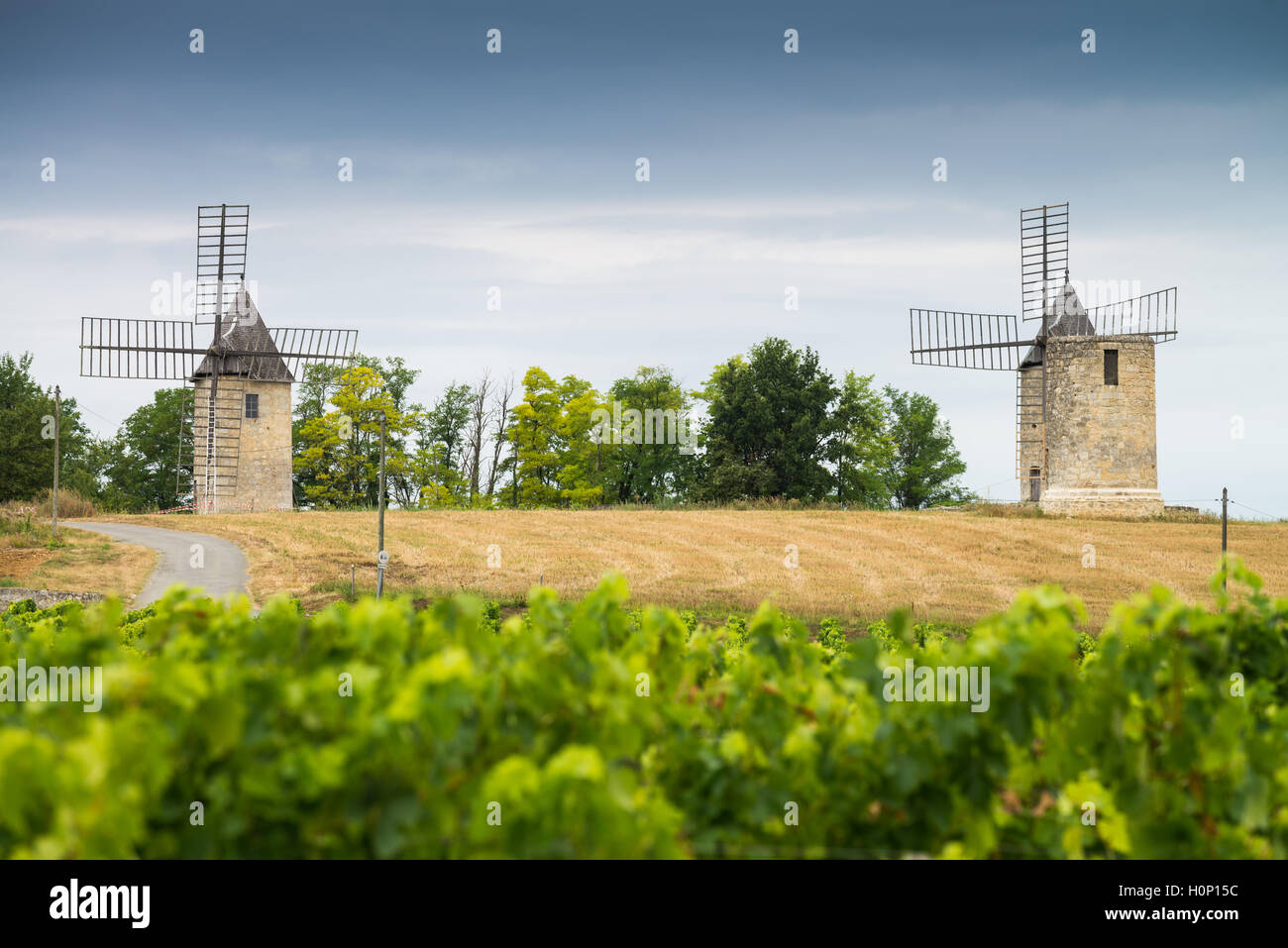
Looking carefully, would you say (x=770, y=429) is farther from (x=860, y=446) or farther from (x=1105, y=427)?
(x=1105, y=427)

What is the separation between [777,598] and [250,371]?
34035 millimetres

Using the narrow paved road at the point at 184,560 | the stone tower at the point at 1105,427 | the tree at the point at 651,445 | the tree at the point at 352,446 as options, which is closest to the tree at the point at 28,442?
the tree at the point at 352,446

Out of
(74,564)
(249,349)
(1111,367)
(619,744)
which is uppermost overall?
(249,349)

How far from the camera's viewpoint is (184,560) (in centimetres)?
2636

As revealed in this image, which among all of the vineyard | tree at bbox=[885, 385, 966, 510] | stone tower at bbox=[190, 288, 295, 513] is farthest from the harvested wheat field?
tree at bbox=[885, 385, 966, 510]

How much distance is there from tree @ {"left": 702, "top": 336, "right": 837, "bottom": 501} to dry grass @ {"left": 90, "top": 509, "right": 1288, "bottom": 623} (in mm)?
9879

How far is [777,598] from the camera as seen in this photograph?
20.6m

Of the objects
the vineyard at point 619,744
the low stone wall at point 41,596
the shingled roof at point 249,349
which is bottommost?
the low stone wall at point 41,596

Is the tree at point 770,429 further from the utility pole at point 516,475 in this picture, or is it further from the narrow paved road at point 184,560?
the narrow paved road at point 184,560

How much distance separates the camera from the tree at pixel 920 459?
214 feet

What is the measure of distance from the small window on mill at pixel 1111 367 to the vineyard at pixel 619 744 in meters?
37.3

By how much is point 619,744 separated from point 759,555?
85.5 feet

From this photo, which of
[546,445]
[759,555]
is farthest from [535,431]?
[759,555]
